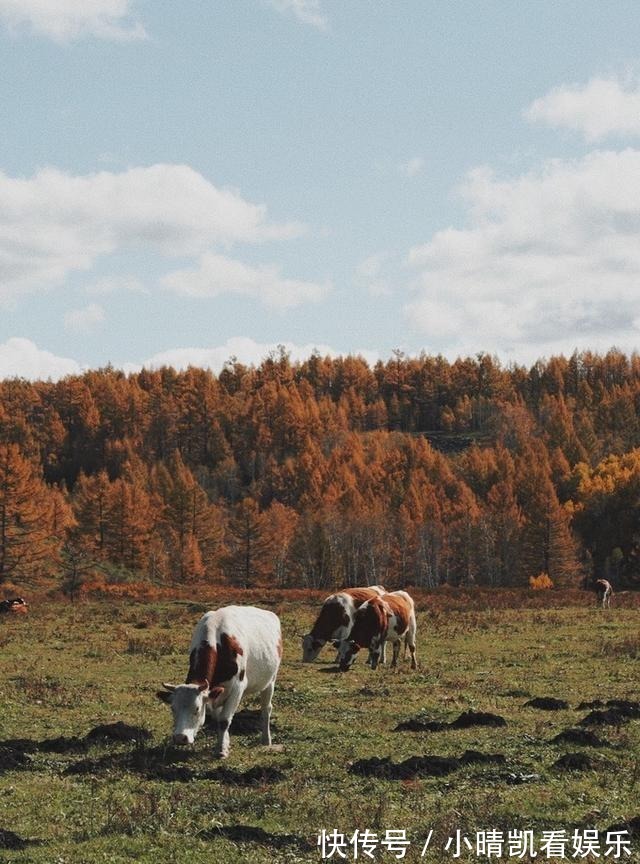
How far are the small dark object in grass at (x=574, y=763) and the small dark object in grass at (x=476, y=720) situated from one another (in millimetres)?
3790

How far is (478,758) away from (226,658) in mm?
4068

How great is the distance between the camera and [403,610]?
2811cm

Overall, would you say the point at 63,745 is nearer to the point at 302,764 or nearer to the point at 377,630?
the point at 302,764

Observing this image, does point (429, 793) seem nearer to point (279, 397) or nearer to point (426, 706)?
point (426, 706)

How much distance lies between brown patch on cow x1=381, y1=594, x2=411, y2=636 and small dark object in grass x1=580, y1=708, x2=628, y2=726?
10356 mm

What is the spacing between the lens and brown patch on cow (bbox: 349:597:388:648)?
88.3 feet

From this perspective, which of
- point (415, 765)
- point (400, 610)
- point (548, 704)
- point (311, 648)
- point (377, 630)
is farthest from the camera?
point (400, 610)

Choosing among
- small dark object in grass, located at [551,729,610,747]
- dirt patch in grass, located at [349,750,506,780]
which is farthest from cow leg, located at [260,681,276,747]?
small dark object in grass, located at [551,729,610,747]

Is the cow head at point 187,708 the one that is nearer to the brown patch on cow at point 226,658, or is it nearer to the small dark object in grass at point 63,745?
the brown patch on cow at point 226,658

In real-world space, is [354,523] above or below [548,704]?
above

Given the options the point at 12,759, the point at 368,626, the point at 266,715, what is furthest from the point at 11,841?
the point at 368,626

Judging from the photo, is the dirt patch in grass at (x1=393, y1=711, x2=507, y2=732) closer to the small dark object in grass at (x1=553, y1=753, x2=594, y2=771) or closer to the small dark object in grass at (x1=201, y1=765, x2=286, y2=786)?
the small dark object in grass at (x1=553, y1=753, x2=594, y2=771)

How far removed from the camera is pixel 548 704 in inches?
781

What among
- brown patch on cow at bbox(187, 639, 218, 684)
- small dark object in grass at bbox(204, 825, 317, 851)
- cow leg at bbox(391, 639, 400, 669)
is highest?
brown patch on cow at bbox(187, 639, 218, 684)
